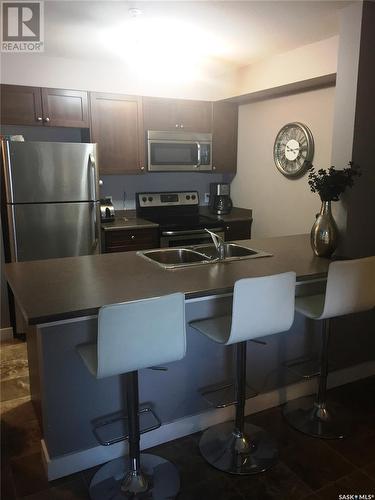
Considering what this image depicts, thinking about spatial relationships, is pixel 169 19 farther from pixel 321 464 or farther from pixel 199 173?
pixel 321 464

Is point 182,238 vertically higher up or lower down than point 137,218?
lower down

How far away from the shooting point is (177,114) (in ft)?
13.6

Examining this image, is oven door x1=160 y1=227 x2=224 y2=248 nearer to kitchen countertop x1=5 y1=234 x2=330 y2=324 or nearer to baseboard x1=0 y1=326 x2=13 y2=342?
kitchen countertop x1=5 y1=234 x2=330 y2=324

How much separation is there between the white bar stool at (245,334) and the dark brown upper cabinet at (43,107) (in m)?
2.47

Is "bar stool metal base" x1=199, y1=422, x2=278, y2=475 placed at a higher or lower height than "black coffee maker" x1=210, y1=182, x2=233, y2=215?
lower

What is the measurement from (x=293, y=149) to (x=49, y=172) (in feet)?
7.18

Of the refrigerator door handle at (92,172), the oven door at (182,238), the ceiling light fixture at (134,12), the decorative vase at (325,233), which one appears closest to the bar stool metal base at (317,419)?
the decorative vase at (325,233)

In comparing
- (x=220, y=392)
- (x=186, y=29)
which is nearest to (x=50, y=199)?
(x=186, y=29)

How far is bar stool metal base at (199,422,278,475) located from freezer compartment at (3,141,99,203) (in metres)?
2.17

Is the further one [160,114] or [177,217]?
[177,217]

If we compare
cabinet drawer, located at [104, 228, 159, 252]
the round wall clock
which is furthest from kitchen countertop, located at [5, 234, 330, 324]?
the round wall clock

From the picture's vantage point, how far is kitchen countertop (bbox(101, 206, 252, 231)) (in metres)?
3.73

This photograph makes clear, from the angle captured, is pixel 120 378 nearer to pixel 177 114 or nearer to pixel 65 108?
pixel 65 108

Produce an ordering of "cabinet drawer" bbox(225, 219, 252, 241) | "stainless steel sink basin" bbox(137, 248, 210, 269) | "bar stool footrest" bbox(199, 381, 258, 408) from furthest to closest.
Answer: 1. "cabinet drawer" bbox(225, 219, 252, 241)
2. "stainless steel sink basin" bbox(137, 248, 210, 269)
3. "bar stool footrest" bbox(199, 381, 258, 408)
